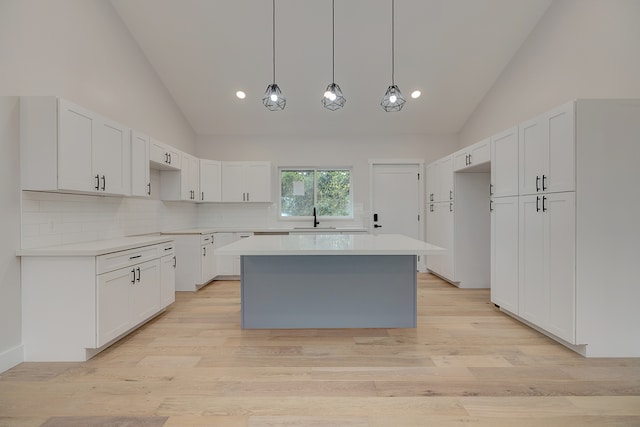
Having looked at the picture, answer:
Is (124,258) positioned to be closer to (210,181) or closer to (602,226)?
(210,181)

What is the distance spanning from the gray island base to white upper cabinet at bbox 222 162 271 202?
2.73m

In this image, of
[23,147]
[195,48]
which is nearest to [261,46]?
[195,48]

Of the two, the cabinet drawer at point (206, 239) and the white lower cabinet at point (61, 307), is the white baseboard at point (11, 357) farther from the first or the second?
the cabinet drawer at point (206, 239)

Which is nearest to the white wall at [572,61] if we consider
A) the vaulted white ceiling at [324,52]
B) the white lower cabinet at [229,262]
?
the vaulted white ceiling at [324,52]

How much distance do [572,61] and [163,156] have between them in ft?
16.4

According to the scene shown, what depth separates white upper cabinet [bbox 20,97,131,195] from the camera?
2416mm

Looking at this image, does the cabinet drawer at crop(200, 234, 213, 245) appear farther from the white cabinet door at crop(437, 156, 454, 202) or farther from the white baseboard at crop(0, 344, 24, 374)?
the white cabinet door at crop(437, 156, 454, 202)

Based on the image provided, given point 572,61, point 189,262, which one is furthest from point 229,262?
point 572,61

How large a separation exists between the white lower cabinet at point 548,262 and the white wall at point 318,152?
2.99 m

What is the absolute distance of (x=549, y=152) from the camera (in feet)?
8.94

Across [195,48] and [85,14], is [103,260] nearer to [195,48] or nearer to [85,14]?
[85,14]

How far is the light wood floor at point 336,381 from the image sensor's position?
1790mm

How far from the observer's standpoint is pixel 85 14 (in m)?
3.16

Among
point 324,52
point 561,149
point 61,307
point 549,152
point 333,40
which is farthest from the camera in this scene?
point 324,52
